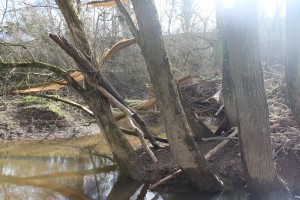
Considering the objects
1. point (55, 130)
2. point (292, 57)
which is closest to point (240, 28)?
point (292, 57)

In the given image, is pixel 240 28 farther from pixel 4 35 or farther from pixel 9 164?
pixel 4 35

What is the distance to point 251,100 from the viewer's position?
17.3 ft

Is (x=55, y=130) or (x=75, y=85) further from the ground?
Result: (x=75, y=85)

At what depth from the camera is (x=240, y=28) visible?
5.07 metres

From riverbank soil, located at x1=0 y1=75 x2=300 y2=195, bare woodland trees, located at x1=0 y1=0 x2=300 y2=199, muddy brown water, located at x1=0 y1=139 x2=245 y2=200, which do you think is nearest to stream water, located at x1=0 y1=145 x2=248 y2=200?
muddy brown water, located at x1=0 y1=139 x2=245 y2=200

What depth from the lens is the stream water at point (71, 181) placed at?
7.03 m

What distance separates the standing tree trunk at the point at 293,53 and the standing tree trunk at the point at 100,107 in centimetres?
347

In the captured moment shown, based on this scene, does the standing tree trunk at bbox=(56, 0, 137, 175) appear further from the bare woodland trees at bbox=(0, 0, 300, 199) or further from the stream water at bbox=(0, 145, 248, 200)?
the stream water at bbox=(0, 145, 248, 200)

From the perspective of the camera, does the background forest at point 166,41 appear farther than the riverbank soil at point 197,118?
Yes

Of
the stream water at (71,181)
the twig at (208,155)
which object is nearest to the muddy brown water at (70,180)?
the stream water at (71,181)

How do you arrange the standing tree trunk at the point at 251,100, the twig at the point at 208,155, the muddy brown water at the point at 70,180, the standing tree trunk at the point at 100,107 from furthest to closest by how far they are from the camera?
1. the standing tree trunk at the point at 100,107
2. the muddy brown water at the point at 70,180
3. the twig at the point at 208,155
4. the standing tree trunk at the point at 251,100

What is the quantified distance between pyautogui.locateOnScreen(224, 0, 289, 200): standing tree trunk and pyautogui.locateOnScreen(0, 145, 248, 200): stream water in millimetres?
880

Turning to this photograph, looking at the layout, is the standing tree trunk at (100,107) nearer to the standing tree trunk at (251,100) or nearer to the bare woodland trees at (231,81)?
the bare woodland trees at (231,81)

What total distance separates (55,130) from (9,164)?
3.95 m
